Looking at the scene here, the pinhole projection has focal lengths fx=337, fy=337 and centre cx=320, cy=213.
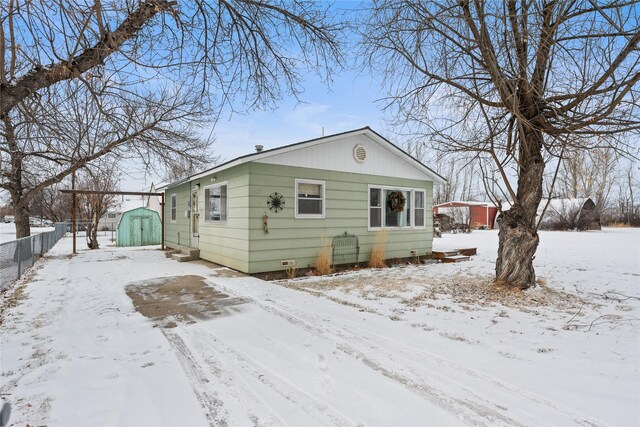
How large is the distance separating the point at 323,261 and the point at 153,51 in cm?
545

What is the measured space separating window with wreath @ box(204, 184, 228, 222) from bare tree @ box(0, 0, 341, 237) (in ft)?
12.5

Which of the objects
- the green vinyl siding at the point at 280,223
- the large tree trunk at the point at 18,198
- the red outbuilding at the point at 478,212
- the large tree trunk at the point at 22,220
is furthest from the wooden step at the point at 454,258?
the red outbuilding at the point at 478,212

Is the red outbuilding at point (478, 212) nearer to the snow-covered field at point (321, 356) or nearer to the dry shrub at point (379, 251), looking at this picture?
the dry shrub at point (379, 251)

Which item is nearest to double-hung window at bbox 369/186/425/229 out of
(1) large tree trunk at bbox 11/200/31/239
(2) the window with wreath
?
(2) the window with wreath

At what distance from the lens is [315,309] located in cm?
468

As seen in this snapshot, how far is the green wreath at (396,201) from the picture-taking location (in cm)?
943

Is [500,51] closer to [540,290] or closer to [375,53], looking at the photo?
[375,53]

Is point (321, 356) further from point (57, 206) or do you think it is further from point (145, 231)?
point (57, 206)

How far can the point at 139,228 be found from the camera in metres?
16.4

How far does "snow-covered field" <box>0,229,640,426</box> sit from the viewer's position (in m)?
2.29

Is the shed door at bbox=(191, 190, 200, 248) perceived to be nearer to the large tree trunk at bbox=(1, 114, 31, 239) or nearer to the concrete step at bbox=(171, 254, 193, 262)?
the concrete step at bbox=(171, 254, 193, 262)

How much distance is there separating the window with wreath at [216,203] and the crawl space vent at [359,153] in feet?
11.0

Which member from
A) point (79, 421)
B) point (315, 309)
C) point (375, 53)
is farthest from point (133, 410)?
point (375, 53)

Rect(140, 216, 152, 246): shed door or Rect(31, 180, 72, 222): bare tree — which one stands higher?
Rect(31, 180, 72, 222): bare tree
